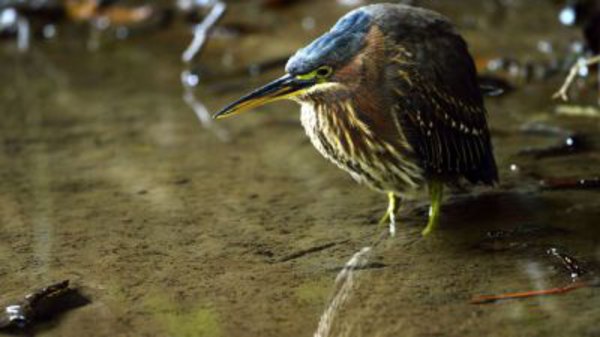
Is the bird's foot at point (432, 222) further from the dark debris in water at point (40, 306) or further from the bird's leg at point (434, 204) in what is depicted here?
the dark debris in water at point (40, 306)

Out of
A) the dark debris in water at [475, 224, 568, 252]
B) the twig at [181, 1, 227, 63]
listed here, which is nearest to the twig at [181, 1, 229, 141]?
the twig at [181, 1, 227, 63]

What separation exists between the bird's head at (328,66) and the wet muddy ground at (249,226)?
0.63m

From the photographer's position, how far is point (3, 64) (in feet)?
26.1

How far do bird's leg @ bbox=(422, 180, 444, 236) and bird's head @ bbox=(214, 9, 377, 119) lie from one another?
0.62 metres

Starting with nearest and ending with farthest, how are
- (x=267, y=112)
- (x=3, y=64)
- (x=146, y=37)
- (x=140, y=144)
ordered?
(x=140, y=144)
(x=267, y=112)
(x=3, y=64)
(x=146, y=37)

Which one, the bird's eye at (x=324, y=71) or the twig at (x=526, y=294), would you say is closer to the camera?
the twig at (x=526, y=294)

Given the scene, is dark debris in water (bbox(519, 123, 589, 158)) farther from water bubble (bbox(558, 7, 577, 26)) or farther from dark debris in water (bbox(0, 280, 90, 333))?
dark debris in water (bbox(0, 280, 90, 333))

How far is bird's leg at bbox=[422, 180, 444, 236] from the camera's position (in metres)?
4.55

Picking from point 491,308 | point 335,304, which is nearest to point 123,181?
point 335,304

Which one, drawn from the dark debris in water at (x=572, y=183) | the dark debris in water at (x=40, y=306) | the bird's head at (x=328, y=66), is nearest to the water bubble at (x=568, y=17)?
the dark debris in water at (x=572, y=183)

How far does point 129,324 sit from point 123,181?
175cm

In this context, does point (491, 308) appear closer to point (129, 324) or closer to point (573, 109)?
point (129, 324)

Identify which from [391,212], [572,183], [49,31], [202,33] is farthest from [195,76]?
[572,183]

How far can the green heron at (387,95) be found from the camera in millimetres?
4262
